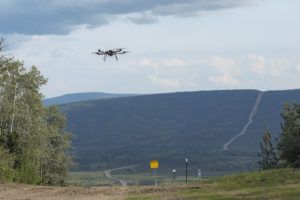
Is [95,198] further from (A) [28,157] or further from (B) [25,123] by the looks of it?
(B) [25,123]

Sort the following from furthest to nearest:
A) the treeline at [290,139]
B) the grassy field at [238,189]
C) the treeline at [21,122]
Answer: the treeline at [290,139] → the treeline at [21,122] → the grassy field at [238,189]

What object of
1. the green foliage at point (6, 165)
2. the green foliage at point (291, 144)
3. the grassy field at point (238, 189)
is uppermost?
the green foliage at point (291, 144)

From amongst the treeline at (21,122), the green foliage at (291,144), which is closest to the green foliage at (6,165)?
the treeline at (21,122)

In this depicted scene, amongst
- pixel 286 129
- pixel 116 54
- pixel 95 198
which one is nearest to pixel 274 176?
pixel 95 198

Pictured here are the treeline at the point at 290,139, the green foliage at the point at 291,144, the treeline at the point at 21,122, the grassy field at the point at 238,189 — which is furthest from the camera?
the treeline at the point at 290,139

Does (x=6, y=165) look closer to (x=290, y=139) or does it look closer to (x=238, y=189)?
(x=238, y=189)

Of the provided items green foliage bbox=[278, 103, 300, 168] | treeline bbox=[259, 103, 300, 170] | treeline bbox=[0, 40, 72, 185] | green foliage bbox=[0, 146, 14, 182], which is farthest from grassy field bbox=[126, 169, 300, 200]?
green foliage bbox=[278, 103, 300, 168]

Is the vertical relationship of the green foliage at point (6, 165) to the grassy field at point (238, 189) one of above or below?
above

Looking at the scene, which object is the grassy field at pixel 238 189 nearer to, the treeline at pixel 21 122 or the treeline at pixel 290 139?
the treeline at pixel 21 122

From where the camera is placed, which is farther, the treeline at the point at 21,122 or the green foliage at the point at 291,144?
the green foliage at the point at 291,144
